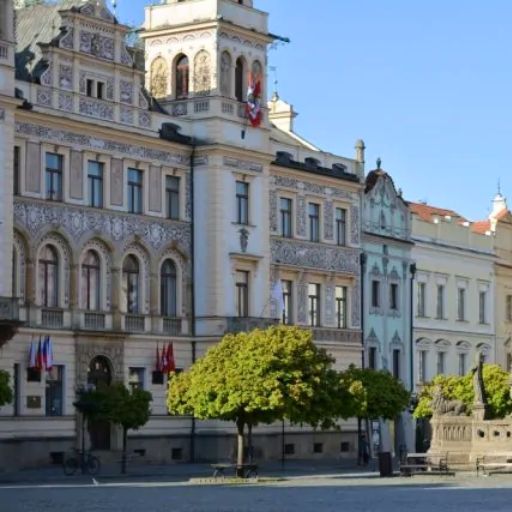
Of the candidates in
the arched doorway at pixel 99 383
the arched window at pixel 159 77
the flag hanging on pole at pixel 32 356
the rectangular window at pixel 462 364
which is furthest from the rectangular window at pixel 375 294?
the flag hanging on pole at pixel 32 356

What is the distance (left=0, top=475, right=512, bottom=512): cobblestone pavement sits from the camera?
132 feet

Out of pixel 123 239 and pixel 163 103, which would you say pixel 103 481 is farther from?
pixel 163 103

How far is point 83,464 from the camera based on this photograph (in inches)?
2468

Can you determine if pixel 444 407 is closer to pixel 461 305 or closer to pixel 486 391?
pixel 486 391

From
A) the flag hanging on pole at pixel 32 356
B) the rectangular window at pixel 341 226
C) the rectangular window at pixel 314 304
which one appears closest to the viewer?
the flag hanging on pole at pixel 32 356

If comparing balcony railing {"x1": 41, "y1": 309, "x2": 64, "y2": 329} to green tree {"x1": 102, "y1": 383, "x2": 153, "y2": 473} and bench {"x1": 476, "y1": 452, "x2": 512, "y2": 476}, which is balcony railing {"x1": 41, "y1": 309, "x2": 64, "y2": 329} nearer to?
green tree {"x1": 102, "y1": 383, "x2": 153, "y2": 473}

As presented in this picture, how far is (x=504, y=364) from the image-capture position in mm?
Answer: 96938

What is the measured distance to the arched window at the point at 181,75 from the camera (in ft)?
244

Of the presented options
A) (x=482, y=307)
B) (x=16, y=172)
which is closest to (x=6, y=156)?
(x=16, y=172)

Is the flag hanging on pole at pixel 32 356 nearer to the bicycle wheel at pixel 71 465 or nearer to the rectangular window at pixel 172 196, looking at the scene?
the bicycle wheel at pixel 71 465

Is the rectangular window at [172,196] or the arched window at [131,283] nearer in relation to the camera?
the arched window at [131,283]

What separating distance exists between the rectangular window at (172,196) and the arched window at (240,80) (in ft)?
16.5

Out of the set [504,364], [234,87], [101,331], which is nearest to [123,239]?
[101,331]

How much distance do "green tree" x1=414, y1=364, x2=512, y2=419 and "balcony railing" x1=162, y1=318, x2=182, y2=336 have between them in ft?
41.4
